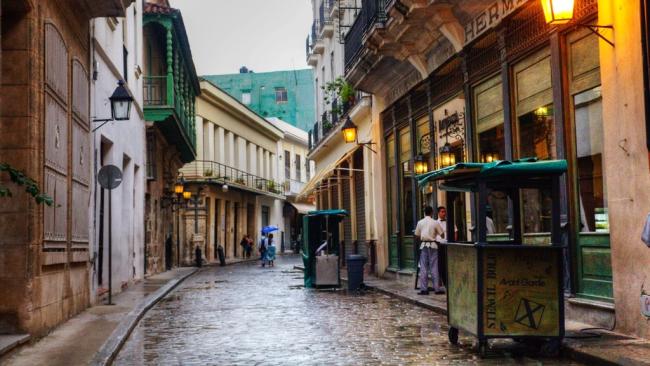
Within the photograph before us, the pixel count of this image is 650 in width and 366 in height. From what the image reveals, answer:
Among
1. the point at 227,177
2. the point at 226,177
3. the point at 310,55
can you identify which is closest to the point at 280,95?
the point at 227,177

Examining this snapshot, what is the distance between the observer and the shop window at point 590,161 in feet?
34.7

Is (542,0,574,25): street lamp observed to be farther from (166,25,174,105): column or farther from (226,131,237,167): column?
(226,131,237,167): column

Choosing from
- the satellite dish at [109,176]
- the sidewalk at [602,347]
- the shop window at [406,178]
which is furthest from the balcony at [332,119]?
the sidewalk at [602,347]

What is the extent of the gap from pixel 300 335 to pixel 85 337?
2592 mm

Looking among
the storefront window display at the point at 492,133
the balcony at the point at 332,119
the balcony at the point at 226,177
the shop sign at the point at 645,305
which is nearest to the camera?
the shop sign at the point at 645,305

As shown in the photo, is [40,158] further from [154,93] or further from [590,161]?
[154,93]

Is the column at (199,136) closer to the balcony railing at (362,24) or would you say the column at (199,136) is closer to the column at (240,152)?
the column at (240,152)

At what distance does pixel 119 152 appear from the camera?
1933 cm

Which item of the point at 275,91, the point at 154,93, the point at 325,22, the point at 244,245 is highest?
the point at 275,91

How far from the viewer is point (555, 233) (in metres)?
8.77

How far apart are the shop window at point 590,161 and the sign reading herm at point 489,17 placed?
7.75 ft

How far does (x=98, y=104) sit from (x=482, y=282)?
961 centimetres

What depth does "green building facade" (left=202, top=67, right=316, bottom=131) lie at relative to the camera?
70.1 m

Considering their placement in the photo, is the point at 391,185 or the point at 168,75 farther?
the point at 168,75
